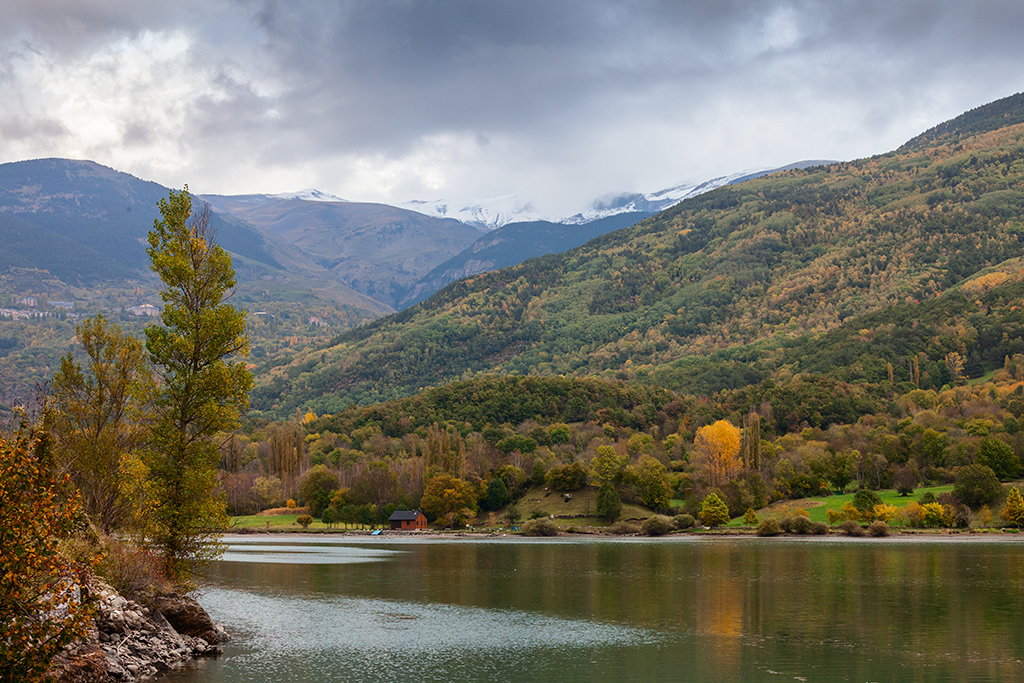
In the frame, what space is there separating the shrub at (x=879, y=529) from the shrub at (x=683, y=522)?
29.4 metres

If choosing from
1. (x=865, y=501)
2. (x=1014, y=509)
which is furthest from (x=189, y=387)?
(x=1014, y=509)

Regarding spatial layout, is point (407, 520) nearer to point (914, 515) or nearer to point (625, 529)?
point (625, 529)

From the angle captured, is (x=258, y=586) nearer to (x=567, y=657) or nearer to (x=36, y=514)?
(x=567, y=657)

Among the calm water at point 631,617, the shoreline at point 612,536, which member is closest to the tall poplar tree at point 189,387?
the calm water at point 631,617

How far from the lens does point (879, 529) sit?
116 metres

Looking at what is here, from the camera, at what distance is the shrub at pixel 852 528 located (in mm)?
119750

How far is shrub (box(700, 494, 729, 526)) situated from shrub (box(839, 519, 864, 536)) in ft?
65.4

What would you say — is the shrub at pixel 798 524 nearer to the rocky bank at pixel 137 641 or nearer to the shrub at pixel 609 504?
the shrub at pixel 609 504

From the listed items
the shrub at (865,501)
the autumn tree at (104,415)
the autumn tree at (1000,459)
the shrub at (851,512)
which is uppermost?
the autumn tree at (104,415)

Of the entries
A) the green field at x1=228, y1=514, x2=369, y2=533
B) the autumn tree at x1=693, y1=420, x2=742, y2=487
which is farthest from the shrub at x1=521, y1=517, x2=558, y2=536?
the green field at x1=228, y1=514, x2=369, y2=533

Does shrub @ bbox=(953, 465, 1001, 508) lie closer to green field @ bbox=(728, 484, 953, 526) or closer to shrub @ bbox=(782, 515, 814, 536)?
green field @ bbox=(728, 484, 953, 526)

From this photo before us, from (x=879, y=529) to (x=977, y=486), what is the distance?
49.6ft

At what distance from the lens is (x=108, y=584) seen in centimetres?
3809

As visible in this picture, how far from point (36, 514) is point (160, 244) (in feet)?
97.3
